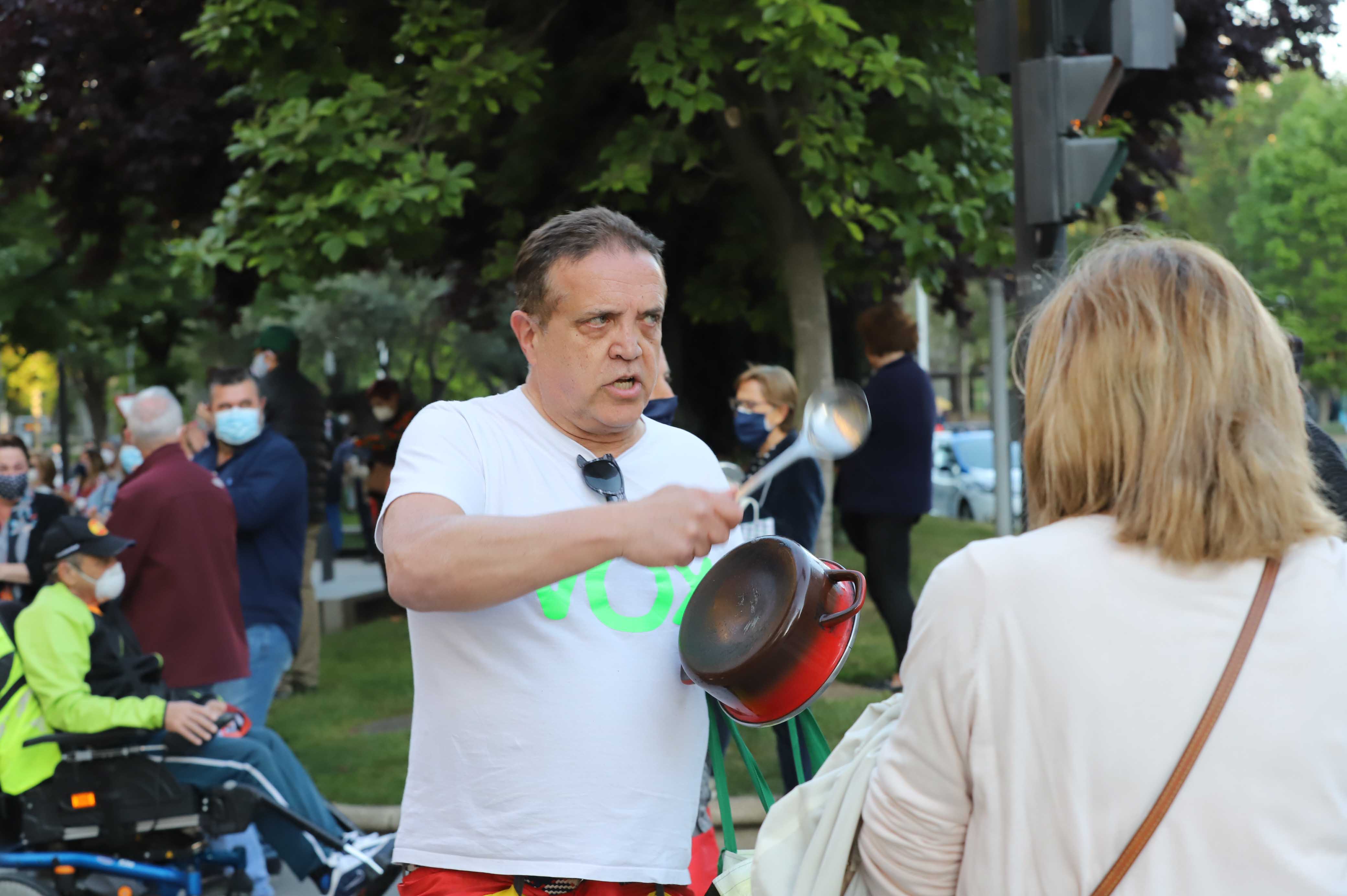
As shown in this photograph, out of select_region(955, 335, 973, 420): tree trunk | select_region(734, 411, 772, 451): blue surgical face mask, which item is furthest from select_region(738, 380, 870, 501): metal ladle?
select_region(955, 335, 973, 420): tree trunk

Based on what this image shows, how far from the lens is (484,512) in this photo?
2.14 metres

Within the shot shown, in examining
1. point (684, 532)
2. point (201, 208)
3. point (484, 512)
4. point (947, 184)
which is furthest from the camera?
point (201, 208)

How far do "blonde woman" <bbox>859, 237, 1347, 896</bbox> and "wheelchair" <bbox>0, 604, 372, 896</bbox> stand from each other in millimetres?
3469

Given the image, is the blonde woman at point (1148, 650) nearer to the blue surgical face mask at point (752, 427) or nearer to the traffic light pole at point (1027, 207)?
the traffic light pole at point (1027, 207)

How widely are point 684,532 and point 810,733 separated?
0.83 m

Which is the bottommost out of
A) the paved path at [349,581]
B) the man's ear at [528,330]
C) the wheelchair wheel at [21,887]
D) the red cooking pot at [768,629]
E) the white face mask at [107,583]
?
the paved path at [349,581]

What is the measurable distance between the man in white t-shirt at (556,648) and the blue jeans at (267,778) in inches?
116

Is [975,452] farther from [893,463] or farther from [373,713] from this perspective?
[893,463]

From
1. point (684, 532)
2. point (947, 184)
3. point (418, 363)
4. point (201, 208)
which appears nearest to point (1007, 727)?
point (684, 532)

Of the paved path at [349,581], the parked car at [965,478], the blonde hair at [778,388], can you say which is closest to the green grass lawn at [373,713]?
the blonde hair at [778,388]

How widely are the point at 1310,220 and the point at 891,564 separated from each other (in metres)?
43.2

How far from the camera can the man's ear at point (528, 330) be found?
2.31 m

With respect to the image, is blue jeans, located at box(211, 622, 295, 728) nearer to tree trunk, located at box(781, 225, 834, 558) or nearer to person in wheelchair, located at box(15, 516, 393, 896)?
person in wheelchair, located at box(15, 516, 393, 896)

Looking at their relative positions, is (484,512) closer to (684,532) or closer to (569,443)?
(569,443)
